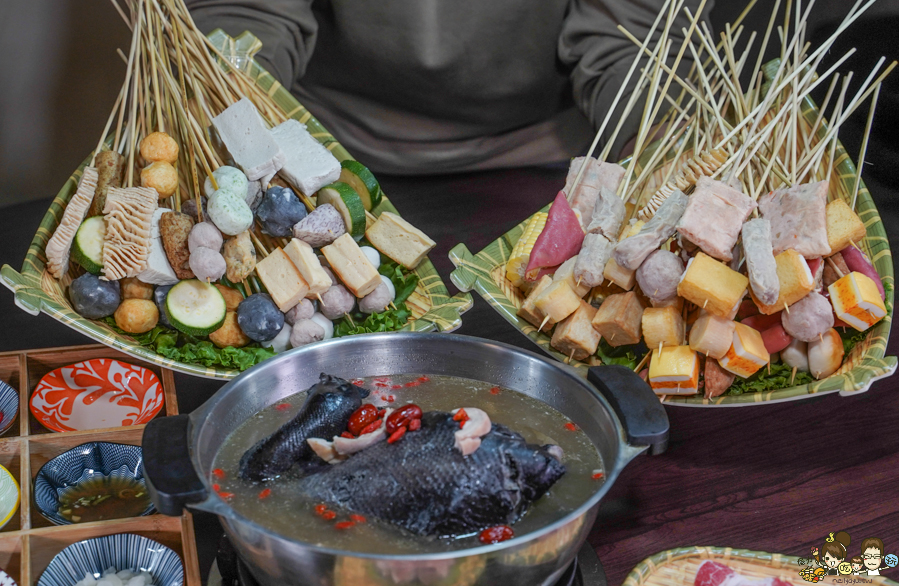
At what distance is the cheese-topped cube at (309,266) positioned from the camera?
190cm

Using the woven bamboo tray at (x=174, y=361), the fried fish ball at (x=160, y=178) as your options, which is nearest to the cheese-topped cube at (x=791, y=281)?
the woven bamboo tray at (x=174, y=361)

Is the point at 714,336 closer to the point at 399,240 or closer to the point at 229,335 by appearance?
the point at 399,240

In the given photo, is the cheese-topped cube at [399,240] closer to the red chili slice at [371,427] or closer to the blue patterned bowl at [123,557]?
the red chili slice at [371,427]

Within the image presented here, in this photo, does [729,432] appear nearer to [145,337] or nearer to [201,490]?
[201,490]

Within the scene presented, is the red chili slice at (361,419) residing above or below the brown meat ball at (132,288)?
above

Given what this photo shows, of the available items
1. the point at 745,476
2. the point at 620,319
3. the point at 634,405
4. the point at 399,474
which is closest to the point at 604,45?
the point at 620,319

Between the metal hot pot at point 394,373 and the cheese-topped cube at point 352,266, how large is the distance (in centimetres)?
55

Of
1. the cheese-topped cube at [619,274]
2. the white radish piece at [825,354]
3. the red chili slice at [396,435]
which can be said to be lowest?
the white radish piece at [825,354]

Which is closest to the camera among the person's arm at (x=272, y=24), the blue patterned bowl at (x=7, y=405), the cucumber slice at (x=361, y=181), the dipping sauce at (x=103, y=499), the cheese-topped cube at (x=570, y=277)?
the dipping sauce at (x=103, y=499)

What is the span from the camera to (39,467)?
5.03 feet

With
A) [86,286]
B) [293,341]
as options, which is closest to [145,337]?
[86,286]

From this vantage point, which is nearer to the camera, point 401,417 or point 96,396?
point 401,417

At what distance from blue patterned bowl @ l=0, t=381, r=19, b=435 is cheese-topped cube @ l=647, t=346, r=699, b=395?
1445 millimetres

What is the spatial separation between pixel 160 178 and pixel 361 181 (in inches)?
21.7
